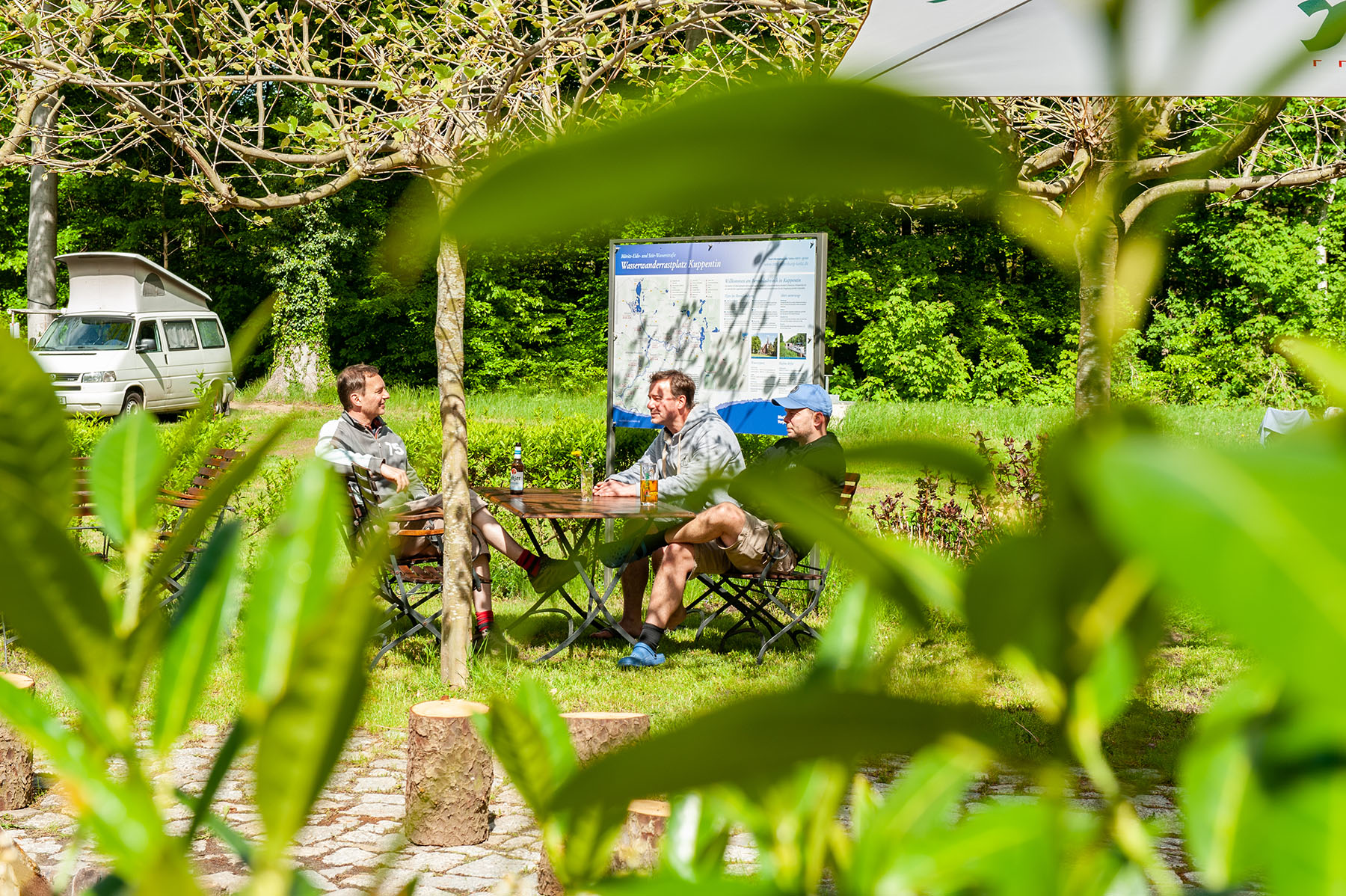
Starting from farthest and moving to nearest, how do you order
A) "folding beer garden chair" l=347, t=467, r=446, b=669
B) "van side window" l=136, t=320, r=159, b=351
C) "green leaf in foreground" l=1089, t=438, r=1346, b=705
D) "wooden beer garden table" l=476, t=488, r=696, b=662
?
"van side window" l=136, t=320, r=159, b=351 → "wooden beer garden table" l=476, t=488, r=696, b=662 → "folding beer garden chair" l=347, t=467, r=446, b=669 → "green leaf in foreground" l=1089, t=438, r=1346, b=705

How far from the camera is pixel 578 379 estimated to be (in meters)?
21.6

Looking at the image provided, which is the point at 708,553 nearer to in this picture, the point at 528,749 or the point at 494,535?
the point at 494,535

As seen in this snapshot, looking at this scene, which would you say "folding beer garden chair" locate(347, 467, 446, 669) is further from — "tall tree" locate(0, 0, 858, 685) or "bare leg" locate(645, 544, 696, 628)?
"bare leg" locate(645, 544, 696, 628)

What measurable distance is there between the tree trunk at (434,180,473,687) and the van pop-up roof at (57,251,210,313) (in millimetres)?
14466

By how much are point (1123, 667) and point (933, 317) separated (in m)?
21.7

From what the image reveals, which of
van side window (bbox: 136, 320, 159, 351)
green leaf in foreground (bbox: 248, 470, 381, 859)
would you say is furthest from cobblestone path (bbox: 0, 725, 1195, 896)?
van side window (bbox: 136, 320, 159, 351)

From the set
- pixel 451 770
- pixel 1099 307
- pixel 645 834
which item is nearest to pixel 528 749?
pixel 1099 307

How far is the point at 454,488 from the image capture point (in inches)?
191

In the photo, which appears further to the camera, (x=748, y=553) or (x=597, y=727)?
(x=748, y=553)

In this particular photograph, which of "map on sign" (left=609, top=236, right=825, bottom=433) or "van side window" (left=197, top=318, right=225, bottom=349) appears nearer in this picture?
"map on sign" (left=609, top=236, right=825, bottom=433)

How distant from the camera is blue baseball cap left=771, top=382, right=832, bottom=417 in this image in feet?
19.7

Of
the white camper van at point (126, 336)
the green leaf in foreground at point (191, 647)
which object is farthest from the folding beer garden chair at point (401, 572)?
the white camper van at point (126, 336)

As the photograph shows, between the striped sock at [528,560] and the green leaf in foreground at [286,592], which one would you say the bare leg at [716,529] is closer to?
the striped sock at [528,560]

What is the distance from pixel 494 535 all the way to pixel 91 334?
1372cm
